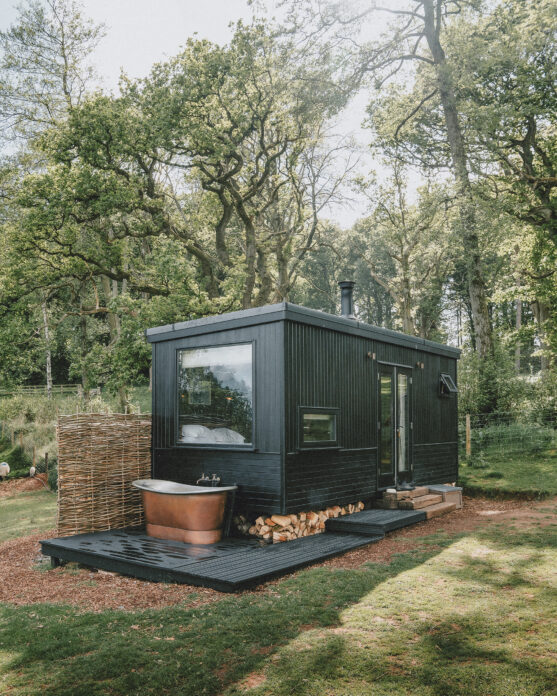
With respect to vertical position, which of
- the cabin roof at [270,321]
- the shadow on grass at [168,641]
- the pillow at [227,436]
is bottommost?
the shadow on grass at [168,641]

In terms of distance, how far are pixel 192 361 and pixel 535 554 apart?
180 inches

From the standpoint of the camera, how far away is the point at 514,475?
426 inches

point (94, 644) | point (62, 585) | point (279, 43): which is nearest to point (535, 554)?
point (94, 644)

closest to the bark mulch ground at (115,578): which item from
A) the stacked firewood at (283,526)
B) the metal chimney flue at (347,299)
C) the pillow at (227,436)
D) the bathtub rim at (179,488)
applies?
→ the stacked firewood at (283,526)

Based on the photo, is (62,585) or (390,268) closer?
(62,585)

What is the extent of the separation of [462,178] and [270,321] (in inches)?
394

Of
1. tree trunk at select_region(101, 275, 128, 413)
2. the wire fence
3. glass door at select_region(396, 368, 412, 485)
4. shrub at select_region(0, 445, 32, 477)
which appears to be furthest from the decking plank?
shrub at select_region(0, 445, 32, 477)

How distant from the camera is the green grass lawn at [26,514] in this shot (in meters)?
8.91

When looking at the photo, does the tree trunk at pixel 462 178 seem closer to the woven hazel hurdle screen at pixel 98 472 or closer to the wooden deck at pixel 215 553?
the wooden deck at pixel 215 553

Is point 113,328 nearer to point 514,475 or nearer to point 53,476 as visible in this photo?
point 53,476

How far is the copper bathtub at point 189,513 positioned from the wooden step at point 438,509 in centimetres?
321

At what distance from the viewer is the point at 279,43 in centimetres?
1414

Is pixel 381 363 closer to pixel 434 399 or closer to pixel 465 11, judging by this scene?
pixel 434 399

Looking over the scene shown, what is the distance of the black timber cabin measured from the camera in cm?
657
